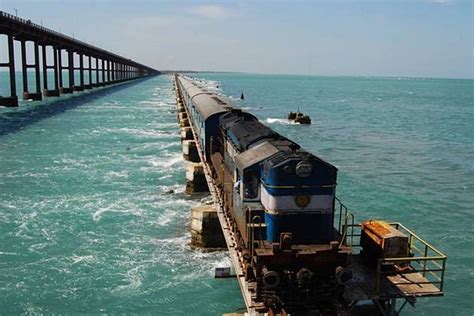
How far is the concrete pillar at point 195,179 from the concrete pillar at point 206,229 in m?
7.72

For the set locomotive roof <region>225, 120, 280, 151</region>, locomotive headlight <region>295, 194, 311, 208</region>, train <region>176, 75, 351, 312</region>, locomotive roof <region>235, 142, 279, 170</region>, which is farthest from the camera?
locomotive roof <region>225, 120, 280, 151</region>

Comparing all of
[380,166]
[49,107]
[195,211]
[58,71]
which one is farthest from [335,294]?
[58,71]

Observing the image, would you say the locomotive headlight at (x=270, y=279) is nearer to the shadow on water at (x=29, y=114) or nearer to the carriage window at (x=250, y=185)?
the carriage window at (x=250, y=185)

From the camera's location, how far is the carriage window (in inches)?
540

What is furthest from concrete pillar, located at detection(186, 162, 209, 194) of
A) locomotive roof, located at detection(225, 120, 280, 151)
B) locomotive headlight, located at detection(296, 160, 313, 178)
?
locomotive headlight, located at detection(296, 160, 313, 178)

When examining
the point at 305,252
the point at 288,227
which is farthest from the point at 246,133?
the point at 305,252

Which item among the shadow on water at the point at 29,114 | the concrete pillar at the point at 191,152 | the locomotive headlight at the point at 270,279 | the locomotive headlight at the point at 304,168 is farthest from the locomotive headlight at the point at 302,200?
the shadow on water at the point at 29,114

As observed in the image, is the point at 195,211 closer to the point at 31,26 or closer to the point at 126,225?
the point at 126,225

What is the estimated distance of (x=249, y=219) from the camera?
12586 mm

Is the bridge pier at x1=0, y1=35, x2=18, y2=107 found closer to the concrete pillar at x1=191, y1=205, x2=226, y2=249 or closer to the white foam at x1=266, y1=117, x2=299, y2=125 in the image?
the white foam at x1=266, y1=117, x2=299, y2=125

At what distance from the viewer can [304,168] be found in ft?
41.0

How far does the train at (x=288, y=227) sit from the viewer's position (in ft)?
39.2

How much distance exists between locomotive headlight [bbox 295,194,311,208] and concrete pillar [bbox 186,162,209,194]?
16075 mm

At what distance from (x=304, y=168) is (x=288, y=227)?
1764 millimetres
